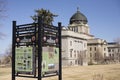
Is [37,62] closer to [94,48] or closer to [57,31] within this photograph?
[57,31]

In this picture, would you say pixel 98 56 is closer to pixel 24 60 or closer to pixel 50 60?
pixel 50 60

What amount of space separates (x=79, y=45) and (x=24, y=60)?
92.1 m

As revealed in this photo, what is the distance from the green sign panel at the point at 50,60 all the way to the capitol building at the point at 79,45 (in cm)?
7645

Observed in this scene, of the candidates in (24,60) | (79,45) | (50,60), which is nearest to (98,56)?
(79,45)

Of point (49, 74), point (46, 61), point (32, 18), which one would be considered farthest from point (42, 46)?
point (32, 18)

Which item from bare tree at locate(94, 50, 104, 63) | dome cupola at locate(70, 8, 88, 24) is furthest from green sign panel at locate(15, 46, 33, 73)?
dome cupola at locate(70, 8, 88, 24)

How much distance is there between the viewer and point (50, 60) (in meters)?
11.4

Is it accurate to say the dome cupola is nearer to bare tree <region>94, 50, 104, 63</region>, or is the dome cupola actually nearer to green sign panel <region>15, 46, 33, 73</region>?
bare tree <region>94, 50, 104, 63</region>

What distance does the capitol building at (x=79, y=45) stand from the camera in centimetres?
9156

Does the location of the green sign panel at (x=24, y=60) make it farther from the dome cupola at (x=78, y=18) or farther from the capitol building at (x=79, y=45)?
the dome cupola at (x=78, y=18)

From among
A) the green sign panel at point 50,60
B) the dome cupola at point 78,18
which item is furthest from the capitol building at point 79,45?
the green sign panel at point 50,60

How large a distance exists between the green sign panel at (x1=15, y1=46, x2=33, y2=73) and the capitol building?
76.7m

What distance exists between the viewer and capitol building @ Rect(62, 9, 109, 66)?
91562 mm

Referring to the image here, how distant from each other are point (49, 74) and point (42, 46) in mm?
1362
